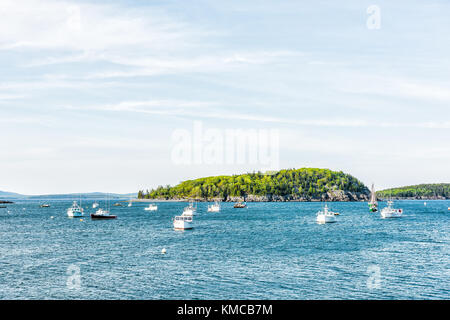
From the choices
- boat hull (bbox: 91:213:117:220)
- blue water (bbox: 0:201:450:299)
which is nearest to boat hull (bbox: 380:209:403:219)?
blue water (bbox: 0:201:450:299)

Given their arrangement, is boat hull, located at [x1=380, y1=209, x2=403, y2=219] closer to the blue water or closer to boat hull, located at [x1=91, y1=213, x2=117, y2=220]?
the blue water

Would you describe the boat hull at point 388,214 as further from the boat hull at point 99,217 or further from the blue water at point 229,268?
the boat hull at point 99,217

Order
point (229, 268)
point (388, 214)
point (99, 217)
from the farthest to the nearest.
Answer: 1. point (99, 217)
2. point (388, 214)
3. point (229, 268)

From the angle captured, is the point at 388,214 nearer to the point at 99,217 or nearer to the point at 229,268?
the point at 99,217

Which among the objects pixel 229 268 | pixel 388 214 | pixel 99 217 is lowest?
pixel 99 217

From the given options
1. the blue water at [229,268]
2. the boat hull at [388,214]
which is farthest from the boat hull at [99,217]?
the boat hull at [388,214]

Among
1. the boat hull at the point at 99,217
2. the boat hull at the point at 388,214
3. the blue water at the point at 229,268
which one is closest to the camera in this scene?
the blue water at the point at 229,268

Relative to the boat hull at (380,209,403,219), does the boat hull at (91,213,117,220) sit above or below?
below

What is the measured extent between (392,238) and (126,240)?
62.0 m

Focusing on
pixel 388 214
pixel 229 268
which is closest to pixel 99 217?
pixel 388 214

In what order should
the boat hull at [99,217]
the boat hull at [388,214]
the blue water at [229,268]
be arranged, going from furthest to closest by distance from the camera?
the boat hull at [99,217] → the boat hull at [388,214] → the blue water at [229,268]
